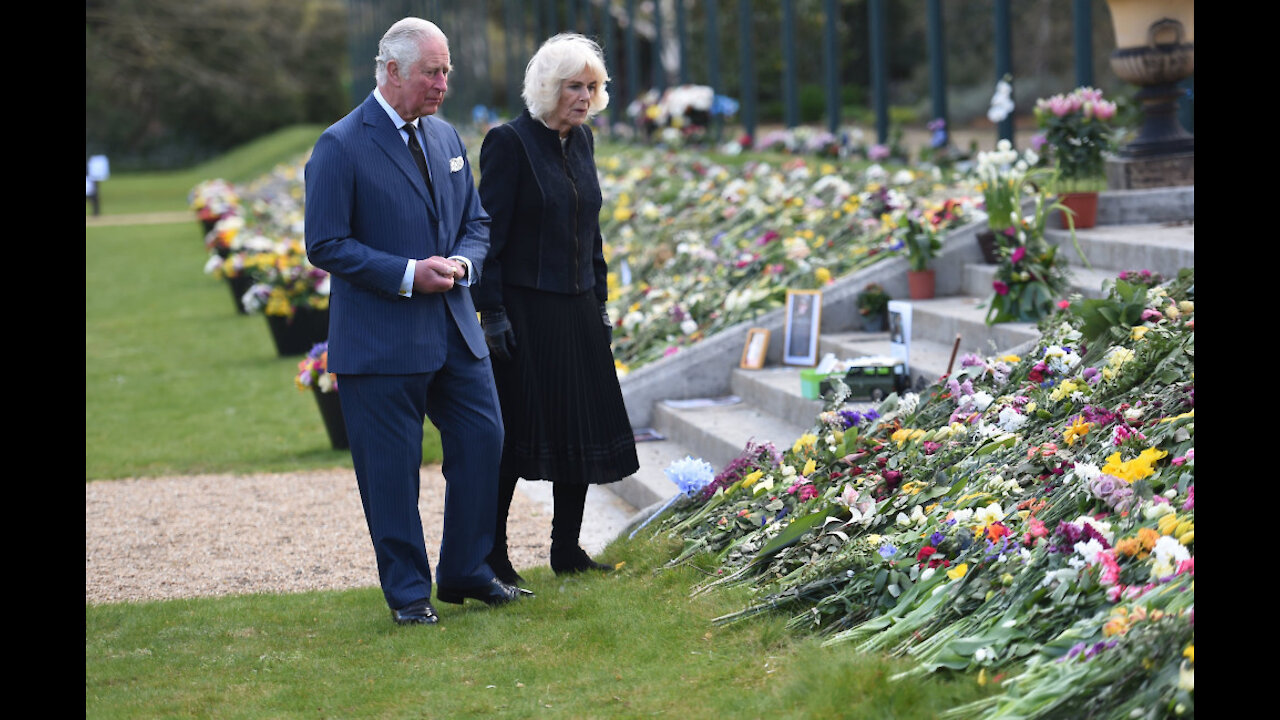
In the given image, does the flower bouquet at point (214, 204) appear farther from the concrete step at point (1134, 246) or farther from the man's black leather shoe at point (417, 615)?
the man's black leather shoe at point (417, 615)

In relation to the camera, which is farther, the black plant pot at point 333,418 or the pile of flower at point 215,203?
the pile of flower at point 215,203

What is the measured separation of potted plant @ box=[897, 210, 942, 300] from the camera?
7238 millimetres

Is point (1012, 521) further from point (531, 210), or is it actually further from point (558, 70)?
point (558, 70)

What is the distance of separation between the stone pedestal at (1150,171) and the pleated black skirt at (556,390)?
4.13 m

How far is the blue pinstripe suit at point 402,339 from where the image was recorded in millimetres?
4203

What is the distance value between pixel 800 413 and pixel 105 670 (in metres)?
3.14

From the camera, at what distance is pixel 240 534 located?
6.20m

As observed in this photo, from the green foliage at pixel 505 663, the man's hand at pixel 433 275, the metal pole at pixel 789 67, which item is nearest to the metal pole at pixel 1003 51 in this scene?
the metal pole at pixel 789 67

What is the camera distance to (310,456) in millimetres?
7875

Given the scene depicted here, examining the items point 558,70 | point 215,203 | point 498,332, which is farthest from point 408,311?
point 215,203

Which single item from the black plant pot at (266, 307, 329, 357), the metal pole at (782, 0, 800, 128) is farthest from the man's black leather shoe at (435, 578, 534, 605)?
the metal pole at (782, 0, 800, 128)

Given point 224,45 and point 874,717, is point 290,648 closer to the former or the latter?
point 874,717

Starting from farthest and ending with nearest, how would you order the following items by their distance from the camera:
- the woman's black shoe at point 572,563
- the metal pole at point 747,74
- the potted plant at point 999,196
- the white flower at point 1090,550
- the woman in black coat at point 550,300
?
the metal pole at point 747,74 → the potted plant at point 999,196 → the woman's black shoe at point 572,563 → the woman in black coat at point 550,300 → the white flower at point 1090,550
